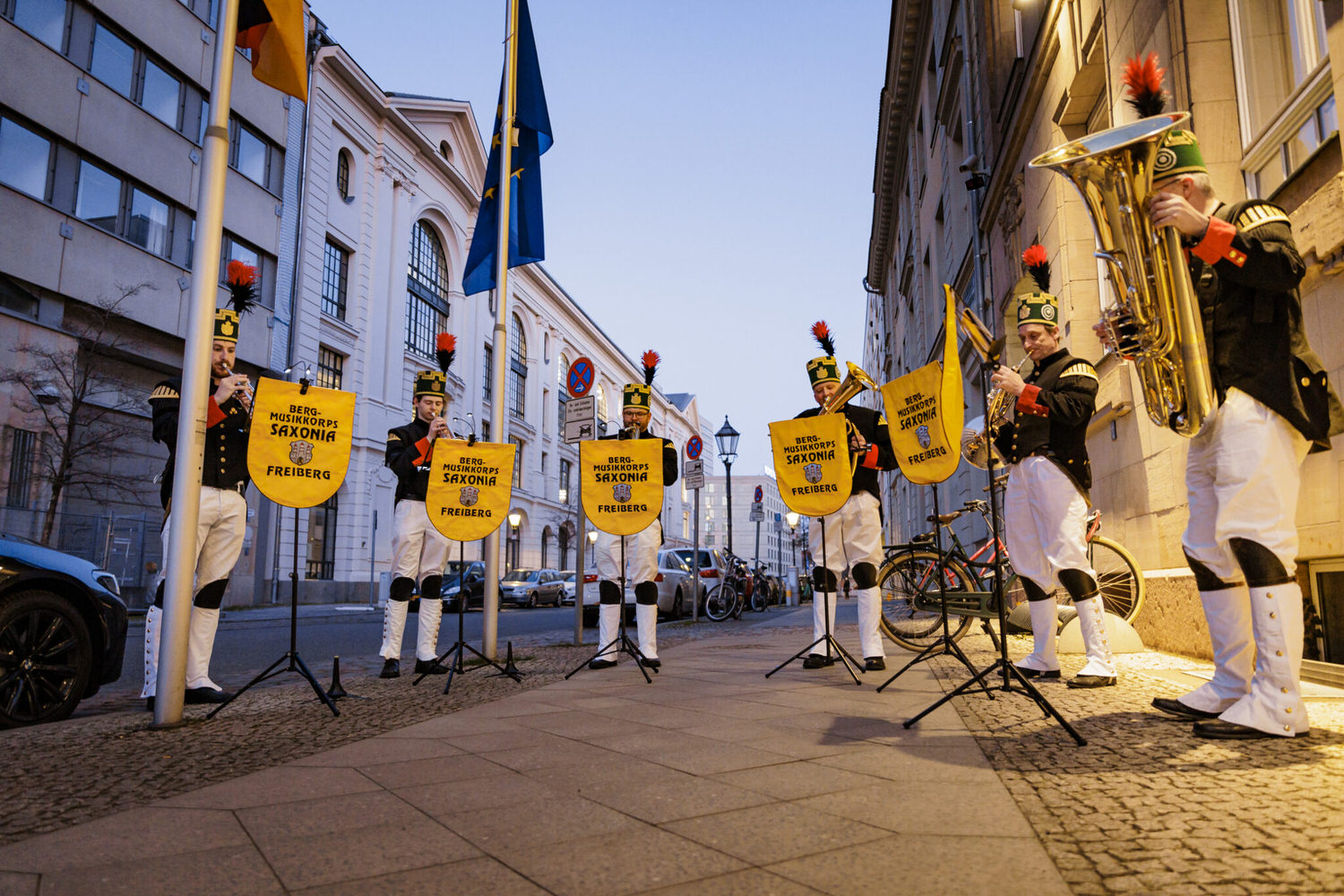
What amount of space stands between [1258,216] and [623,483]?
4577 mm

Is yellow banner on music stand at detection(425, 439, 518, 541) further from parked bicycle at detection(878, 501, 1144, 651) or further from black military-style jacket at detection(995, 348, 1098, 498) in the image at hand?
black military-style jacket at detection(995, 348, 1098, 498)

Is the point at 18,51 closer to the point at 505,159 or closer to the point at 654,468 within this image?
the point at 505,159

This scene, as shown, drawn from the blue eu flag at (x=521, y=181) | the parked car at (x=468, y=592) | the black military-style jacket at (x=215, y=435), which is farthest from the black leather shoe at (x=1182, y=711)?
the parked car at (x=468, y=592)

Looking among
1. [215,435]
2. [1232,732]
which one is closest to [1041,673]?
[1232,732]

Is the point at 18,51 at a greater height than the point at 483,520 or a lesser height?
greater

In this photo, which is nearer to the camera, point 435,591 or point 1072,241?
point 435,591

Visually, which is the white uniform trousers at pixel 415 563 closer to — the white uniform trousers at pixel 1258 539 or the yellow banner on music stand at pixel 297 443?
the yellow banner on music stand at pixel 297 443

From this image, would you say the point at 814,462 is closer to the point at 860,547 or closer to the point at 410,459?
the point at 860,547

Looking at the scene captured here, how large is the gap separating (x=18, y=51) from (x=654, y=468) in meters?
20.2

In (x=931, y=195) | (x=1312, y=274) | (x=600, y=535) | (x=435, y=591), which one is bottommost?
(x=435, y=591)

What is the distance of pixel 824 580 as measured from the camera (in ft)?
21.4

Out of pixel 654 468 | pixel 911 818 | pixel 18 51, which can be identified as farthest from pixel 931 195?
pixel 911 818

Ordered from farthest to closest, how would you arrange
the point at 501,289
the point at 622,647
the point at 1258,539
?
the point at 501,289
the point at 622,647
the point at 1258,539

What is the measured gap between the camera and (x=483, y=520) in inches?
264
